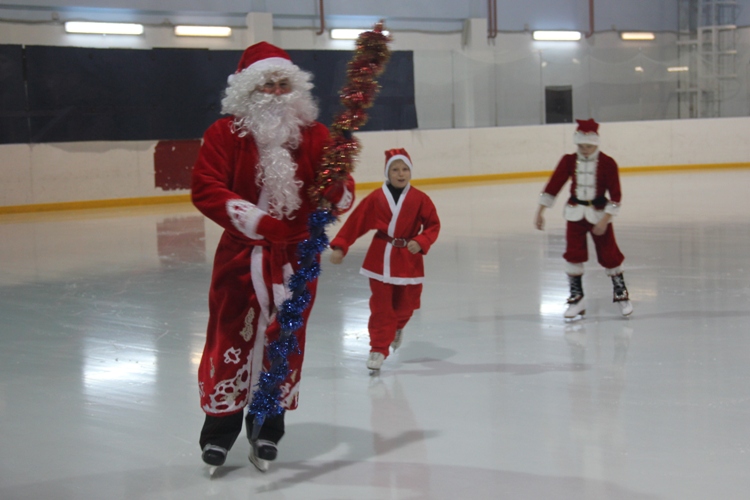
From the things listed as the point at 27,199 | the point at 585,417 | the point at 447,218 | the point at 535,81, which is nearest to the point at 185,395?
the point at 585,417

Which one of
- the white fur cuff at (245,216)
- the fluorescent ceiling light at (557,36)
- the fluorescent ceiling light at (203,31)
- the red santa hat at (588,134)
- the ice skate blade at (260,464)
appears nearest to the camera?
the white fur cuff at (245,216)

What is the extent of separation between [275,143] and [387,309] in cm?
157

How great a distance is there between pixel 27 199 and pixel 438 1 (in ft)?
29.6

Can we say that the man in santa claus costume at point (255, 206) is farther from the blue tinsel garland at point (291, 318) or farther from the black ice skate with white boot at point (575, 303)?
the black ice skate with white boot at point (575, 303)

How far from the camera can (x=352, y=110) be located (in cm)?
290

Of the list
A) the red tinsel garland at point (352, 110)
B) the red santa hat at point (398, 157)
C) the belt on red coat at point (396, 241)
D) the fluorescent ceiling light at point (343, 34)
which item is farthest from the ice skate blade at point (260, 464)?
the fluorescent ceiling light at point (343, 34)

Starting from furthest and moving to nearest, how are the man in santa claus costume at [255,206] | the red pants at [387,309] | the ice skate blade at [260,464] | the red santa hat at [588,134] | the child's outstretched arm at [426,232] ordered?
the red santa hat at [588,134]
the red pants at [387,309]
the child's outstretched arm at [426,232]
the ice skate blade at [260,464]
the man in santa claus costume at [255,206]

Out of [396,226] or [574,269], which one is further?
[574,269]

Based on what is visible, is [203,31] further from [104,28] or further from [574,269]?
[574,269]

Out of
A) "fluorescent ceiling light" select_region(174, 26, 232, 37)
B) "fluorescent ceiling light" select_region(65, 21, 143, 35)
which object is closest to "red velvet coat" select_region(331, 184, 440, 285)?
"fluorescent ceiling light" select_region(65, 21, 143, 35)

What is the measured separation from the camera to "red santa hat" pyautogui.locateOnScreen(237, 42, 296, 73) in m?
2.96

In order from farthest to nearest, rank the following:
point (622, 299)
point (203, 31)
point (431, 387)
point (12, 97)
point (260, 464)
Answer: point (203, 31), point (12, 97), point (622, 299), point (431, 387), point (260, 464)

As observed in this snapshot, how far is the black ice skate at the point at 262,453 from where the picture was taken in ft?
9.79

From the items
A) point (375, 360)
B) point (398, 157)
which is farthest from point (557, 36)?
point (375, 360)
